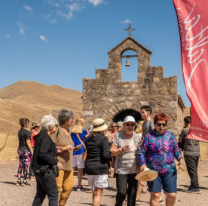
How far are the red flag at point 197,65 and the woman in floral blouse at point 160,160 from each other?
1.48 m

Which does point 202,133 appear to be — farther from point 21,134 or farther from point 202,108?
point 21,134

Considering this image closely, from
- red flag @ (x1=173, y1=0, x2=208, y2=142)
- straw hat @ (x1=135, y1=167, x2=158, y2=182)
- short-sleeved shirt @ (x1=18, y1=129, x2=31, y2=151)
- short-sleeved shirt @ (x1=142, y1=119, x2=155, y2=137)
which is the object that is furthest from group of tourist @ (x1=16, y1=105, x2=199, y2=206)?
short-sleeved shirt @ (x1=18, y1=129, x2=31, y2=151)

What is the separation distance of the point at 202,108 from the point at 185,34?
784 mm

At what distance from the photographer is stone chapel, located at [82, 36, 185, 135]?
12.6m

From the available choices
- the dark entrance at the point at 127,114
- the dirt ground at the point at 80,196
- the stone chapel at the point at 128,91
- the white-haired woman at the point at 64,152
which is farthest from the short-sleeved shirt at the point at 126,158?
the dark entrance at the point at 127,114

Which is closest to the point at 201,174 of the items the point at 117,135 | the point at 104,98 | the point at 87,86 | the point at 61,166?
the point at 104,98

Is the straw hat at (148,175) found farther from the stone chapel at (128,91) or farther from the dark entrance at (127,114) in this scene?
the dark entrance at (127,114)

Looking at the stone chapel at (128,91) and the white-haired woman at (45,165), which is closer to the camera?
the white-haired woman at (45,165)

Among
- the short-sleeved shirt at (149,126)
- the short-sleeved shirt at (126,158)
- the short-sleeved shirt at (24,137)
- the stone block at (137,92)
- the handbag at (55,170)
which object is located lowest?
the handbag at (55,170)

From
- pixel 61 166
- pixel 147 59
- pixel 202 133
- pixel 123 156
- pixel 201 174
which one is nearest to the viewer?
pixel 202 133

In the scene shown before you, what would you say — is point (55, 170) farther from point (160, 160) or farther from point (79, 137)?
point (79, 137)

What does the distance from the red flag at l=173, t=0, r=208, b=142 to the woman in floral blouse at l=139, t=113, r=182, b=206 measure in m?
1.48

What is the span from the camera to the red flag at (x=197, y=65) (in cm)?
326

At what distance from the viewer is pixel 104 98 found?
13.1 metres
